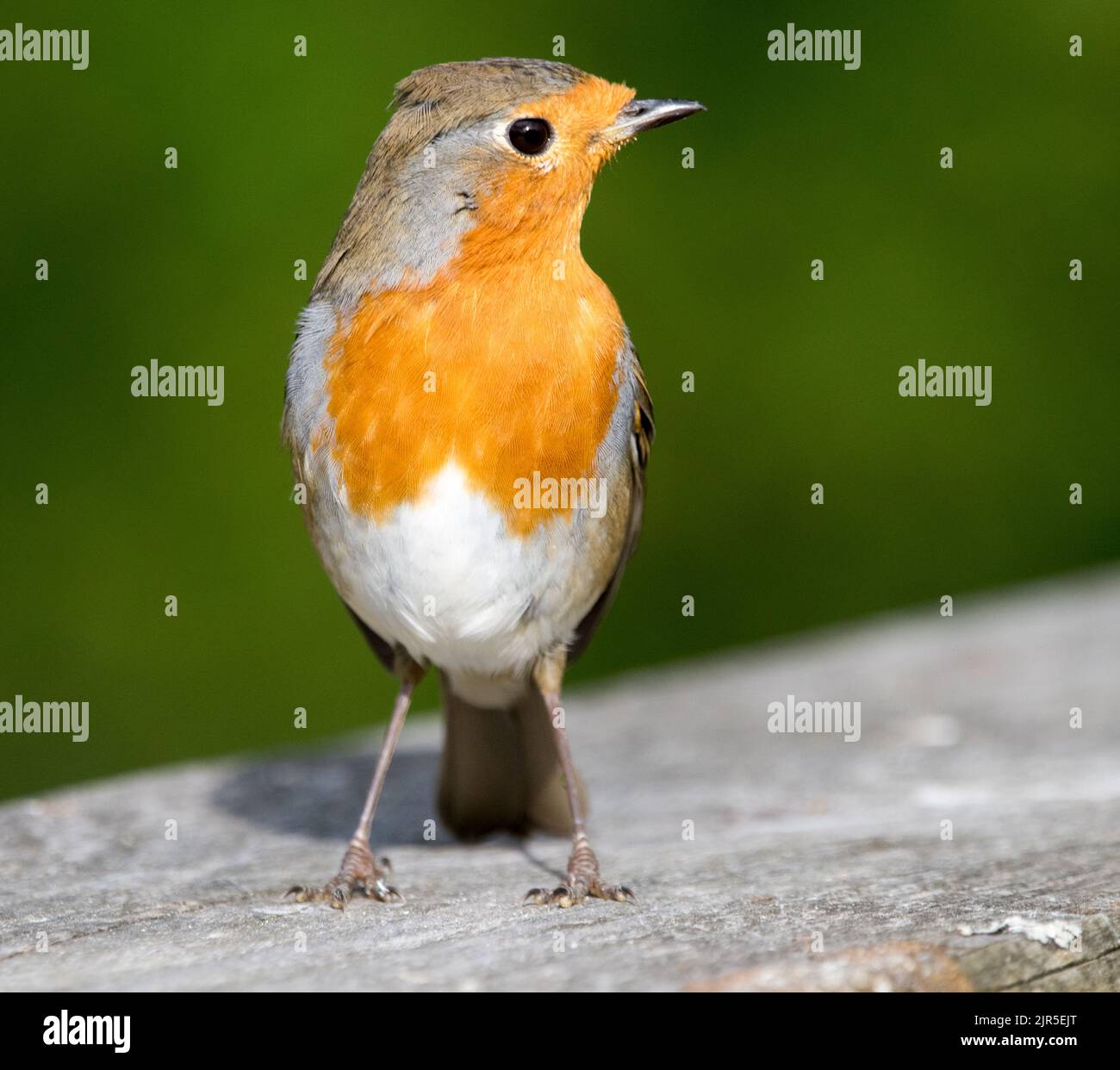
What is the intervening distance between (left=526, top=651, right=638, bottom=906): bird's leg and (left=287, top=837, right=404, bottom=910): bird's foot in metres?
0.30

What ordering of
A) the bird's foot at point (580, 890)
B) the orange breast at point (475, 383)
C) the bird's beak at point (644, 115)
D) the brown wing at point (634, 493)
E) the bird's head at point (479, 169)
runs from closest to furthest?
the bird's foot at point (580, 890)
the orange breast at point (475, 383)
the bird's head at point (479, 169)
the bird's beak at point (644, 115)
the brown wing at point (634, 493)

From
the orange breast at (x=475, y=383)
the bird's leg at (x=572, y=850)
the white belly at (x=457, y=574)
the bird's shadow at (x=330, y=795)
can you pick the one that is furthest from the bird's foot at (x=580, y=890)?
the bird's shadow at (x=330, y=795)

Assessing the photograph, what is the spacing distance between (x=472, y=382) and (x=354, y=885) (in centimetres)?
104

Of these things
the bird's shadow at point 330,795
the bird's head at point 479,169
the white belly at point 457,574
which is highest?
the bird's head at point 479,169

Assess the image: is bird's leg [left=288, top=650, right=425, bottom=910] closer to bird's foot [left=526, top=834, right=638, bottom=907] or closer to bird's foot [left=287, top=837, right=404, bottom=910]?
bird's foot [left=287, top=837, right=404, bottom=910]

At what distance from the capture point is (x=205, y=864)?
3529 mm

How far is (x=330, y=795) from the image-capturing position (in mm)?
4434

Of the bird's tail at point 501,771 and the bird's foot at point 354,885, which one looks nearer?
the bird's foot at point 354,885

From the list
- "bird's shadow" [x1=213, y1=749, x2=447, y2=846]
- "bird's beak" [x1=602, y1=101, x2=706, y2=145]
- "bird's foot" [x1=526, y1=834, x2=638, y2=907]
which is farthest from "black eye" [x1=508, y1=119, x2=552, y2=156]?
"bird's shadow" [x1=213, y1=749, x2=447, y2=846]

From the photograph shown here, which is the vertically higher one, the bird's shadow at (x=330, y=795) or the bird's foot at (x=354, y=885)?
the bird's foot at (x=354, y=885)

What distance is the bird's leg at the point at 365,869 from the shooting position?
307cm

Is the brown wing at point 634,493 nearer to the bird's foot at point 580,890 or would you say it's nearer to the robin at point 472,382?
the robin at point 472,382

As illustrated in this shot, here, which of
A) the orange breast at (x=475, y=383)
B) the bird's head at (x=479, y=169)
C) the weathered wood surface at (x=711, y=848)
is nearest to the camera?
the weathered wood surface at (x=711, y=848)

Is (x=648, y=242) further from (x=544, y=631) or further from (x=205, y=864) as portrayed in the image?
(x=205, y=864)
